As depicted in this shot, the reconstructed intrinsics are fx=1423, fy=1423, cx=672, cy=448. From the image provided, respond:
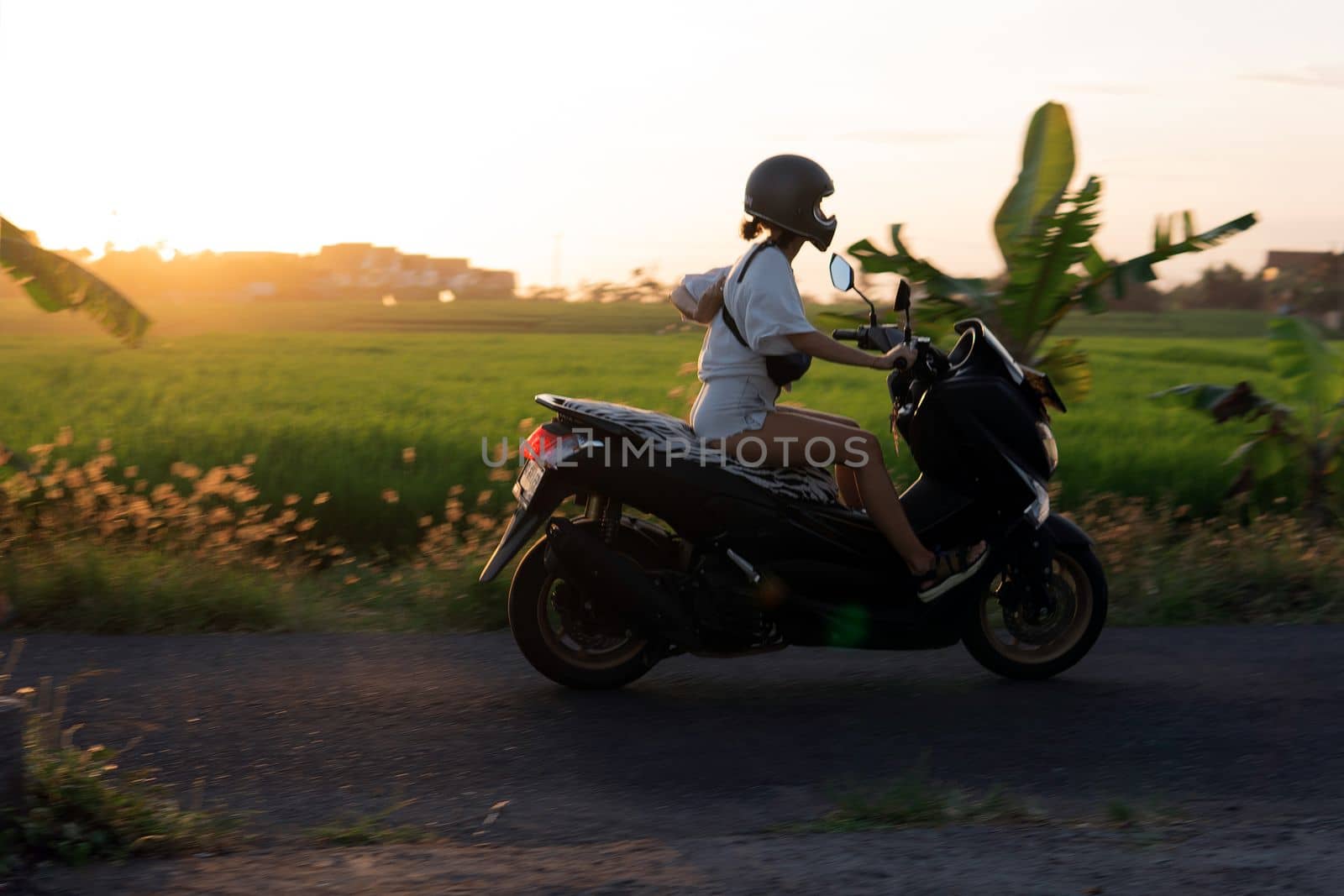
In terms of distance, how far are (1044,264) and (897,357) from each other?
11.2 ft

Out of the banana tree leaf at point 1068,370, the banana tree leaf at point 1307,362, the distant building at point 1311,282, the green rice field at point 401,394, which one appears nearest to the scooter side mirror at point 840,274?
the green rice field at point 401,394

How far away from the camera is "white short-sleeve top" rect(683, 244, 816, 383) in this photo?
4.95 metres

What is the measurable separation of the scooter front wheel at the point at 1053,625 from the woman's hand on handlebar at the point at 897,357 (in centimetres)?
99

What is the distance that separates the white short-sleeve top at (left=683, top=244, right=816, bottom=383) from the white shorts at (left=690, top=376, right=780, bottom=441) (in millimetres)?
34

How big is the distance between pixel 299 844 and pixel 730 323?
7.82ft

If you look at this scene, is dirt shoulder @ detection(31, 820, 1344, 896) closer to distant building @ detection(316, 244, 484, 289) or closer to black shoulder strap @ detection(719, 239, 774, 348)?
black shoulder strap @ detection(719, 239, 774, 348)

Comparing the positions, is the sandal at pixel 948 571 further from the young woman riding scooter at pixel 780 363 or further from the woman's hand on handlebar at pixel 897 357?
the woman's hand on handlebar at pixel 897 357

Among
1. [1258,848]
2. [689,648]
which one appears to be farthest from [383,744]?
[1258,848]

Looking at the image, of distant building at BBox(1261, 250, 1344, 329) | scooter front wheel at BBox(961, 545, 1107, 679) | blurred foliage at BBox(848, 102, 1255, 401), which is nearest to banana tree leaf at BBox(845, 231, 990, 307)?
blurred foliage at BBox(848, 102, 1255, 401)

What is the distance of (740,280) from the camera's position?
5062 millimetres

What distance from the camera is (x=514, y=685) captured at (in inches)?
211

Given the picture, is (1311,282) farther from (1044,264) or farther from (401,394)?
(401,394)

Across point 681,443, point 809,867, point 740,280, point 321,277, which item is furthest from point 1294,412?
point 321,277

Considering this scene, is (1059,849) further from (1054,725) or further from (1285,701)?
(1285,701)
